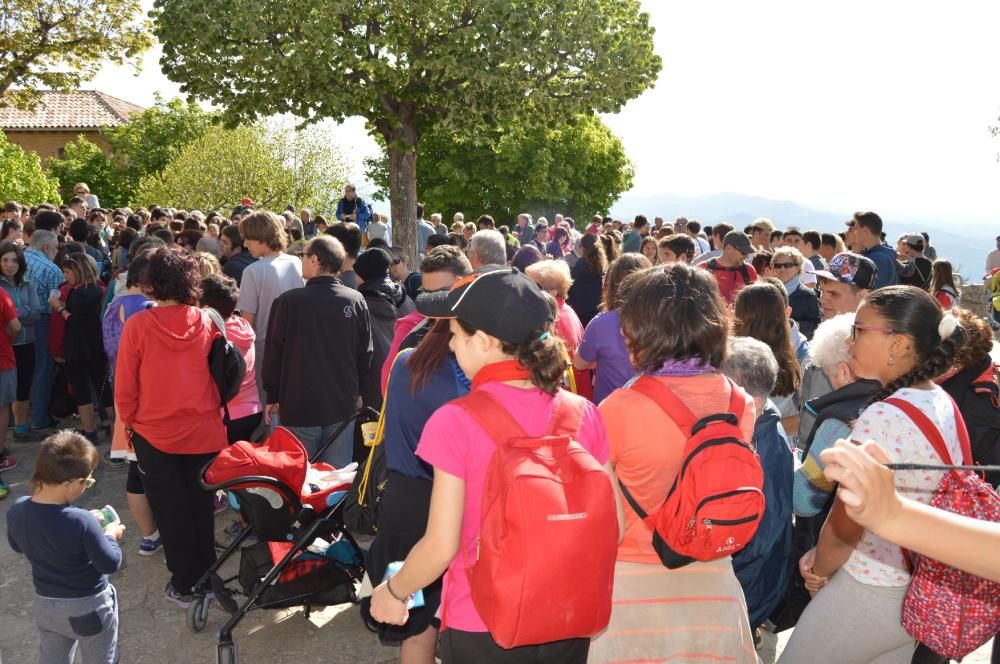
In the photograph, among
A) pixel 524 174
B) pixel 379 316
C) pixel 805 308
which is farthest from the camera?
pixel 524 174

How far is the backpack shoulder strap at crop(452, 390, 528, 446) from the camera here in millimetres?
2064

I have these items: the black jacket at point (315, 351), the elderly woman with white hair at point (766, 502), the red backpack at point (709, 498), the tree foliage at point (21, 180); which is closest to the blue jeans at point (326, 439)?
the black jacket at point (315, 351)

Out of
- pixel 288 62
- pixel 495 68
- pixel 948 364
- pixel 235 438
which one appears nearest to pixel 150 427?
pixel 235 438

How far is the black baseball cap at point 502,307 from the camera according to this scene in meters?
2.15

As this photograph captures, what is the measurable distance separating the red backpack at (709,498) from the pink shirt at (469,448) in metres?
0.25

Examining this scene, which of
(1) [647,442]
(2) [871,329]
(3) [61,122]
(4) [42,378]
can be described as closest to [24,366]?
(4) [42,378]

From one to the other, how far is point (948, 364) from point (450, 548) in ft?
5.78

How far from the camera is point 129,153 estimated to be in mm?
54656

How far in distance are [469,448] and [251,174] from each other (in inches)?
1242

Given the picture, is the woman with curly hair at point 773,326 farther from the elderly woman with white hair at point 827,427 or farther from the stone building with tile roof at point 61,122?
the stone building with tile roof at point 61,122

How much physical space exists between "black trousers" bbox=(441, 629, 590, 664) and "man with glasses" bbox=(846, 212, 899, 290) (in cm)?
587

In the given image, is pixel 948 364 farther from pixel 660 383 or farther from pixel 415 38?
pixel 415 38

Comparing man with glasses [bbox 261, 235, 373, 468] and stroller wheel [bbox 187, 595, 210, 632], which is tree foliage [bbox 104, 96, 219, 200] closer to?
man with glasses [bbox 261, 235, 373, 468]

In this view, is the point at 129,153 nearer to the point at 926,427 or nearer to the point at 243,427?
the point at 243,427
